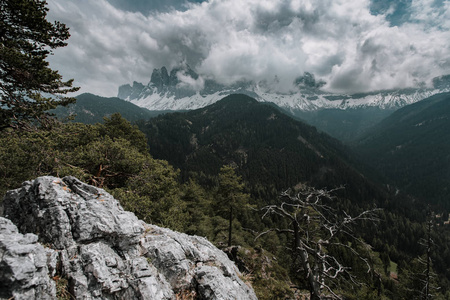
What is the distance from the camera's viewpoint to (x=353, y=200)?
579 ft

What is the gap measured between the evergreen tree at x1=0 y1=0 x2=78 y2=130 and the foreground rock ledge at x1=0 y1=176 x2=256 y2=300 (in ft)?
31.6

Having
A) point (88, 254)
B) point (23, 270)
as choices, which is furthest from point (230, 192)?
point (23, 270)

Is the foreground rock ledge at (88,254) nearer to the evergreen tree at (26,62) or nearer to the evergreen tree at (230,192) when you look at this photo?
the evergreen tree at (26,62)

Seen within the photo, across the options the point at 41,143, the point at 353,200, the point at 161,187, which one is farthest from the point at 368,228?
the point at 41,143

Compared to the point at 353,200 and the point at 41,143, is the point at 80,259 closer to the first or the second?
the point at 41,143

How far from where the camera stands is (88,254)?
6.45 meters

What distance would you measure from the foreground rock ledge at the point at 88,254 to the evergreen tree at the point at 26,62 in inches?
380

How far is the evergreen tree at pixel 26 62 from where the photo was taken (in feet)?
38.8

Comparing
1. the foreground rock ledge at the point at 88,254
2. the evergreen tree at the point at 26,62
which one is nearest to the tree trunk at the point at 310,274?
the foreground rock ledge at the point at 88,254

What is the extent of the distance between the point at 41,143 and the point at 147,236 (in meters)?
11.4

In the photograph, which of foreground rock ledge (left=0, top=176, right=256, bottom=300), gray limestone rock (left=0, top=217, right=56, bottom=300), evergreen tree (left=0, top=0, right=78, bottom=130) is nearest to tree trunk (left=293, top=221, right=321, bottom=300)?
foreground rock ledge (left=0, top=176, right=256, bottom=300)

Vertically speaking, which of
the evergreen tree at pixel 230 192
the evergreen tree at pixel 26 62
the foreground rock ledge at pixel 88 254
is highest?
the evergreen tree at pixel 26 62

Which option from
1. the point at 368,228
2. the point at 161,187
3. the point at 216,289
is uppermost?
the point at 161,187

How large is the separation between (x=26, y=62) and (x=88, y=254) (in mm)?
13470
